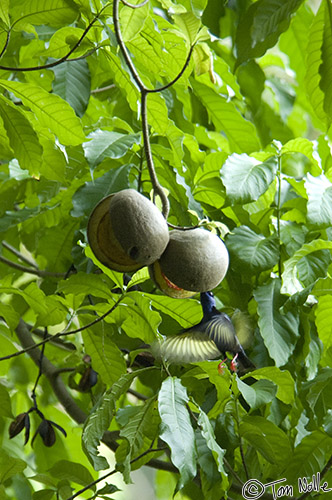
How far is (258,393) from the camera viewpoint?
122cm

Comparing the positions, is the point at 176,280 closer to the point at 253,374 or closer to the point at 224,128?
the point at 253,374

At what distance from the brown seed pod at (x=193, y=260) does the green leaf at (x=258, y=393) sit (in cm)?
40

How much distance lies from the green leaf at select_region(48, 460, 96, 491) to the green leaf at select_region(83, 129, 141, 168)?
761 millimetres

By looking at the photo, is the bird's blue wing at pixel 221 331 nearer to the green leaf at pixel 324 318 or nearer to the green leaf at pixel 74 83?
the green leaf at pixel 324 318

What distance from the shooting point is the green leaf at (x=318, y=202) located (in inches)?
53.0

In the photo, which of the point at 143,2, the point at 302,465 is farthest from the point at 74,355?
the point at 143,2

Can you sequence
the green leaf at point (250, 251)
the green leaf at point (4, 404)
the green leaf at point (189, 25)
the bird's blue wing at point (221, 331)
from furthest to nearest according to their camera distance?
the green leaf at point (4, 404) < the green leaf at point (250, 251) < the bird's blue wing at point (221, 331) < the green leaf at point (189, 25)

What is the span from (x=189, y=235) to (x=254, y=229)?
70cm

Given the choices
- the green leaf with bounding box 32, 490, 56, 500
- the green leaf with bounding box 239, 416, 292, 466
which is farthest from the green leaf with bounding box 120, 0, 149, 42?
the green leaf with bounding box 32, 490, 56, 500

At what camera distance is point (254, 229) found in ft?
4.99

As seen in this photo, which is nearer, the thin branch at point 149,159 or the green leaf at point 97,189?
the thin branch at point 149,159

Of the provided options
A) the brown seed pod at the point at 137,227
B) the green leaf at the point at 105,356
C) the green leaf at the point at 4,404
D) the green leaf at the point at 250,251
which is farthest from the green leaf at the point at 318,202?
the green leaf at the point at 4,404

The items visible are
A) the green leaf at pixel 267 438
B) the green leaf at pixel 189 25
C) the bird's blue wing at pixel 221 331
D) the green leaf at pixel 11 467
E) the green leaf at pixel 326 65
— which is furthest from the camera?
the green leaf at pixel 11 467

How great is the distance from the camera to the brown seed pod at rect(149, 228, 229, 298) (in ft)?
2.70
